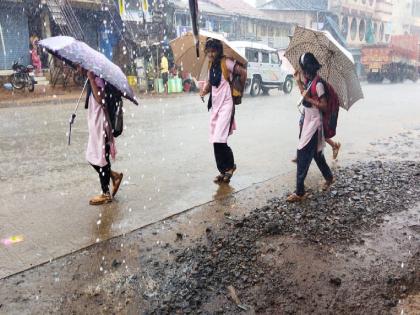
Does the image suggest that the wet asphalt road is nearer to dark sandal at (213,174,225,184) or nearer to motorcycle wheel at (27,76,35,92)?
dark sandal at (213,174,225,184)

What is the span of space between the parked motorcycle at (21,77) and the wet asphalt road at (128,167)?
493cm

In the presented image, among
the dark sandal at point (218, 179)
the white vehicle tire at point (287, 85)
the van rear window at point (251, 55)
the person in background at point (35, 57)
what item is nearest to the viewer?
the dark sandal at point (218, 179)

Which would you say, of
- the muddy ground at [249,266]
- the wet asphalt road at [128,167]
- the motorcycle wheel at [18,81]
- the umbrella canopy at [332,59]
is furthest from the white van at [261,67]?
the muddy ground at [249,266]

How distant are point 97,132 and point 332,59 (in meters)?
2.59

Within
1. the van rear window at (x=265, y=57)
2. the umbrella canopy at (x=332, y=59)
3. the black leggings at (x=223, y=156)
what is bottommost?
the black leggings at (x=223, y=156)

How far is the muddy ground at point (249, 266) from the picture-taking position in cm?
272

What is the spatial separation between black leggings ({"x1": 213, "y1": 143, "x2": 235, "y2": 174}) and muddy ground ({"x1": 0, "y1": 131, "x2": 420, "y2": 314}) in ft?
2.58

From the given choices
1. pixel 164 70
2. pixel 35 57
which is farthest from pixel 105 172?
pixel 164 70

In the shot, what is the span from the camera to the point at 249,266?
3.17 metres

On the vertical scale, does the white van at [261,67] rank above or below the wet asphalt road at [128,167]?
above

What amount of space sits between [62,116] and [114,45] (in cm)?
1151

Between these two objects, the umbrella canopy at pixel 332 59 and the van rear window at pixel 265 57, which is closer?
the umbrella canopy at pixel 332 59

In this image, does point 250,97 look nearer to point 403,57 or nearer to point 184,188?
point 184,188

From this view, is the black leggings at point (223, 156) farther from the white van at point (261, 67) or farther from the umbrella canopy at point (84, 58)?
the white van at point (261, 67)
